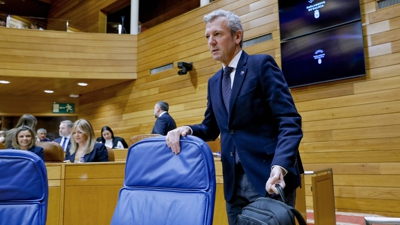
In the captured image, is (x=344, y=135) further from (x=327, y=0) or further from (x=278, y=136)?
(x=278, y=136)

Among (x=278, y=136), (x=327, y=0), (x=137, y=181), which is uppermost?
(x=327, y=0)

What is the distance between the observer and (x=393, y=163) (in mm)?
3709

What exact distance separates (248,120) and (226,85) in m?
0.22

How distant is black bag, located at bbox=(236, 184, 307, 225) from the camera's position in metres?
0.94

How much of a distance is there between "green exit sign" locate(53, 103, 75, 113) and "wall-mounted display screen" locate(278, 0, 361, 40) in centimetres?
720

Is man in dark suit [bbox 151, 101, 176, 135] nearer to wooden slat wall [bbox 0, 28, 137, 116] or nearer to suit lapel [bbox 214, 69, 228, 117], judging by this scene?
suit lapel [bbox 214, 69, 228, 117]

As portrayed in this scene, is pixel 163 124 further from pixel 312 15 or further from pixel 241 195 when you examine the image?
pixel 241 195

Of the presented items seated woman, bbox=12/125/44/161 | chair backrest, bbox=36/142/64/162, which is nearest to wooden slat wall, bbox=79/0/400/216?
chair backrest, bbox=36/142/64/162

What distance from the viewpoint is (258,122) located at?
1.37 meters

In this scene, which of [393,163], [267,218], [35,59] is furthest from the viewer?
[35,59]

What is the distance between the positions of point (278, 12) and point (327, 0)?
773 millimetres

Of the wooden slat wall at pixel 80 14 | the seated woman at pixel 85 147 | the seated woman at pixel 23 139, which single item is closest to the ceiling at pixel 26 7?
the wooden slat wall at pixel 80 14

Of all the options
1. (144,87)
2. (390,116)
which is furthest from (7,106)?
(390,116)

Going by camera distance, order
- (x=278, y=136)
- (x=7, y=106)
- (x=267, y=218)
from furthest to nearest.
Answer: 1. (x=7, y=106)
2. (x=278, y=136)
3. (x=267, y=218)
